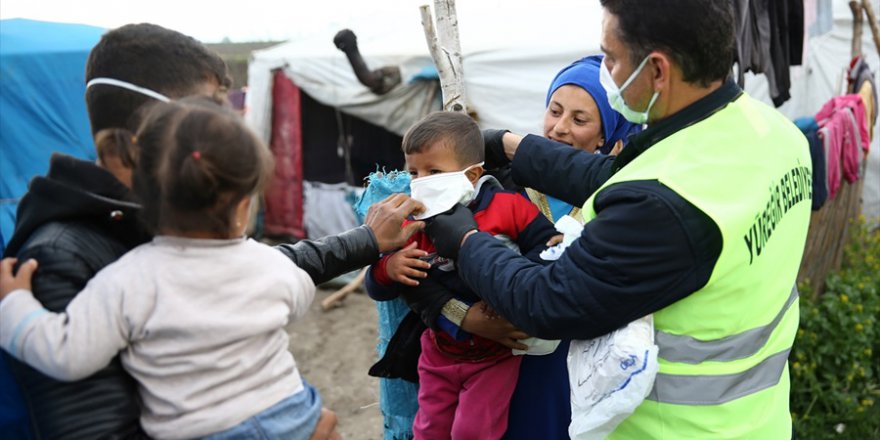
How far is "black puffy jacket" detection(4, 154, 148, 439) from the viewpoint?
1.18 metres

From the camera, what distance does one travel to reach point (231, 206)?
125 cm

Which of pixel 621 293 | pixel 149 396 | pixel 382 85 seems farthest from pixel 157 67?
pixel 382 85

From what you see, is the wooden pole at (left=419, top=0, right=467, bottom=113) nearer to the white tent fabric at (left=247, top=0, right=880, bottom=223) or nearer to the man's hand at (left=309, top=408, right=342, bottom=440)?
the man's hand at (left=309, top=408, right=342, bottom=440)

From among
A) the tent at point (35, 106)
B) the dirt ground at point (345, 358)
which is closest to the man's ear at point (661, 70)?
the dirt ground at point (345, 358)

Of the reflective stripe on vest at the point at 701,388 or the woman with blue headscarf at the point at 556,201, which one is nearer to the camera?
the reflective stripe on vest at the point at 701,388

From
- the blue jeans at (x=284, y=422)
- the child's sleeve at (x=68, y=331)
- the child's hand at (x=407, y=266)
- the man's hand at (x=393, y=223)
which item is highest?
the child's sleeve at (x=68, y=331)

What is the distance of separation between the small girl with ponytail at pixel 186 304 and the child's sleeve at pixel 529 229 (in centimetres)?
93

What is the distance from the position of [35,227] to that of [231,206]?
35 cm

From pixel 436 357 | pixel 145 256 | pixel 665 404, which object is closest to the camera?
pixel 145 256

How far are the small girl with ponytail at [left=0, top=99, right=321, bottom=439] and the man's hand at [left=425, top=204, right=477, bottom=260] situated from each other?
558 millimetres

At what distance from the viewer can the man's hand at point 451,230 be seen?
5.82 feet

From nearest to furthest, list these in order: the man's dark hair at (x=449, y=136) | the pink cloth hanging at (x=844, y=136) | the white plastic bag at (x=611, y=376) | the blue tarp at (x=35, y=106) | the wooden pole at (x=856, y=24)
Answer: the white plastic bag at (x=611, y=376) < the man's dark hair at (x=449, y=136) < the pink cloth hanging at (x=844, y=136) < the blue tarp at (x=35, y=106) < the wooden pole at (x=856, y=24)

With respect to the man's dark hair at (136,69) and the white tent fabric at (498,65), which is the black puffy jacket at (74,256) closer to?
the man's dark hair at (136,69)

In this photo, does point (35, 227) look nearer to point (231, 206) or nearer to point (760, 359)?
point (231, 206)
